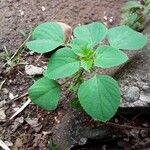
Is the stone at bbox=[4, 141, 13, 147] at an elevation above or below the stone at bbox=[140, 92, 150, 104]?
below

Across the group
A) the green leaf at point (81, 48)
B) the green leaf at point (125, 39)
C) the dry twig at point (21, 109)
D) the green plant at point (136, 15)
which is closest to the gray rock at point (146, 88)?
the green leaf at point (125, 39)

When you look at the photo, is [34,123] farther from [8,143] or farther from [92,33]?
[92,33]

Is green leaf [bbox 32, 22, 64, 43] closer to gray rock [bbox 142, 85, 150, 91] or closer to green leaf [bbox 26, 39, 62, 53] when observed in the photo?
green leaf [bbox 26, 39, 62, 53]

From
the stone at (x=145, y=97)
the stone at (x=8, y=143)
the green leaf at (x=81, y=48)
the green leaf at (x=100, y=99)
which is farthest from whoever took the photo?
the stone at (x=8, y=143)

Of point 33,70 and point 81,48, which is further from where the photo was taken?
point 33,70

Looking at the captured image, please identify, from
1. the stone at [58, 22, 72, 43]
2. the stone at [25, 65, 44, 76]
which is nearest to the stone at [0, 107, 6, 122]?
the stone at [25, 65, 44, 76]

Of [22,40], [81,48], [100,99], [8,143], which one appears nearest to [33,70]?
[22,40]

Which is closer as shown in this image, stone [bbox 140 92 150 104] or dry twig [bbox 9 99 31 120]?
stone [bbox 140 92 150 104]

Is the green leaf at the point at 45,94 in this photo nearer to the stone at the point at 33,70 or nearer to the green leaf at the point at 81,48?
the green leaf at the point at 81,48
